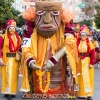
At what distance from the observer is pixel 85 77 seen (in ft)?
31.8

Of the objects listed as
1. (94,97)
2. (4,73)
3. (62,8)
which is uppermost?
(62,8)

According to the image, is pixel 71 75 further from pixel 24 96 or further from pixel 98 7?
pixel 98 7

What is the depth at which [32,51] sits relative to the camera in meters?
9.34

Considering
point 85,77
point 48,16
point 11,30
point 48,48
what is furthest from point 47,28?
point 85,77

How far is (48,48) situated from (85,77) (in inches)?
42.2

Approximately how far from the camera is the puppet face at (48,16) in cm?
914

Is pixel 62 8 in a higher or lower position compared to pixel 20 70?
higher

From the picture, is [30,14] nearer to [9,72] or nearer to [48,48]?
[48,48]

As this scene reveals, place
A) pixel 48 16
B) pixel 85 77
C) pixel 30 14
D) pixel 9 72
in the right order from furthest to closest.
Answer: pixel 85 77 → pixel 9 72 → pixel 30 14 → pixel 48 16

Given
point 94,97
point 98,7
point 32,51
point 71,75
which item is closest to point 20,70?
point 32,51

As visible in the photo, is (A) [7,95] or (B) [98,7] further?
(B) [98,7]

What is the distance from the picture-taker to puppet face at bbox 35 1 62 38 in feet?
30.0

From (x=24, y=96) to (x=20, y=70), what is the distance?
2.04 ft

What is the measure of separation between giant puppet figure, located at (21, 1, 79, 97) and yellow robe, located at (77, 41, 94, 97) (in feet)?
1.08
